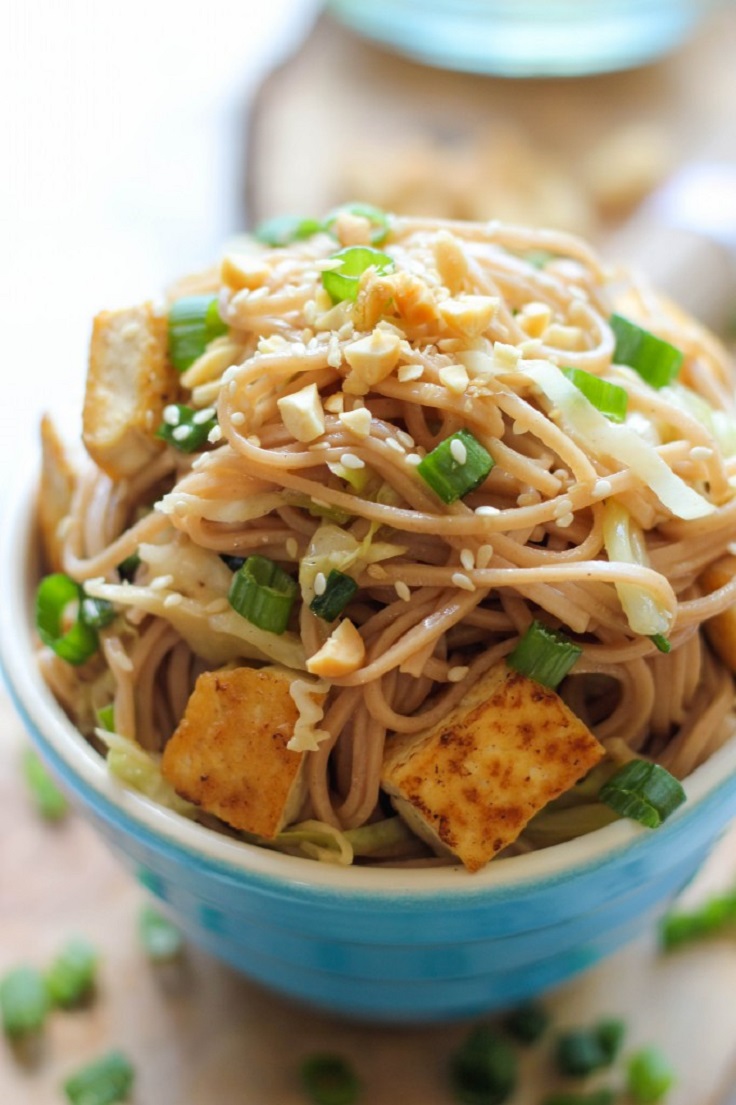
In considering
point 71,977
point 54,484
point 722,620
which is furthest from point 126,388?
point 71,977

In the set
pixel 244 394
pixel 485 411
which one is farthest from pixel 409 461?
pixel 244 394

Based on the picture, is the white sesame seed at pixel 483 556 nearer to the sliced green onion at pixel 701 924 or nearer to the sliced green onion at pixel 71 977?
the sliced green onion at pixel 701 924

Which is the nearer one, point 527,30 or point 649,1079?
point 649,1079

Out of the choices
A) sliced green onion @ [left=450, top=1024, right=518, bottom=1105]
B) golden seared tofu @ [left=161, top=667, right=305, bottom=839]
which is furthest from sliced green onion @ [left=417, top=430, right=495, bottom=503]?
sliced green onion @ [left=450, top=1024, right=518, bottom=1105]

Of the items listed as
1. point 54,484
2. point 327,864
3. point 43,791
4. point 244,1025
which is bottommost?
point 244,1025

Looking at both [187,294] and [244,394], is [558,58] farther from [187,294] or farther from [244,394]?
[244,394]

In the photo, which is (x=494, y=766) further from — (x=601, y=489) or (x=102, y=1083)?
(x=102, y=1083)

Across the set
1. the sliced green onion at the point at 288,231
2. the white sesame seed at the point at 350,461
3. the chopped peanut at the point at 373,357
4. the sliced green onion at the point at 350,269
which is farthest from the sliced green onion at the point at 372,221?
the white sesame seed at the point at 350,461

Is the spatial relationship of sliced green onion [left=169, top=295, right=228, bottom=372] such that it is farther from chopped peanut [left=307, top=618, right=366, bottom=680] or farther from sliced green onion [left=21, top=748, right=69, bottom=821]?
sliced green onion [left=21, top=748, right=69, bottom=821]
